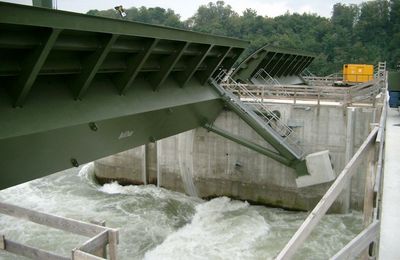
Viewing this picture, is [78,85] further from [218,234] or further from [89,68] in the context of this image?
[218,234]

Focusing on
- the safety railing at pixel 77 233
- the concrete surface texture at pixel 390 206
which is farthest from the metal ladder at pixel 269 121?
the concrete surface texture at pixel 390 206

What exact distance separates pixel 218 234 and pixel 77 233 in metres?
6.96

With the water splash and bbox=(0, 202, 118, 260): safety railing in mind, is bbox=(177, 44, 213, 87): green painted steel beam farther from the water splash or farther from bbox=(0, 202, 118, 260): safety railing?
the water splash

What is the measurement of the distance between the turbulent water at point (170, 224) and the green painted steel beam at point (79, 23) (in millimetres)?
7459

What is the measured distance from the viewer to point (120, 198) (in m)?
18.3

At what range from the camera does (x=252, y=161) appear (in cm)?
1698

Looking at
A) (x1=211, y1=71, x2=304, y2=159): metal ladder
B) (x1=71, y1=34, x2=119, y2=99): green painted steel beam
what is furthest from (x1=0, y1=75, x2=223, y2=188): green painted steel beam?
(x1=211, y1=71, x2=304, y2=159): metal ladder

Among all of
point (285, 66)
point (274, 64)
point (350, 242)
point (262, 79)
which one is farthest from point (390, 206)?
point (285, 66)

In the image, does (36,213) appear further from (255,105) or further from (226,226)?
(255,105)

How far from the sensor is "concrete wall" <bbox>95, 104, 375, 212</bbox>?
15.6m

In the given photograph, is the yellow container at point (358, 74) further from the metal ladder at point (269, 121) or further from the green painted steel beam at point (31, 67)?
the green painted steel beam at point (31, 67)

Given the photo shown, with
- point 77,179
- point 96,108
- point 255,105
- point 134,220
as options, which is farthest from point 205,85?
point 77,179

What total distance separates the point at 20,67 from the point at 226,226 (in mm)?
10429

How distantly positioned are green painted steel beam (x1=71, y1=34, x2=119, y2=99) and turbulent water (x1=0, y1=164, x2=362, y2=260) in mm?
6962
